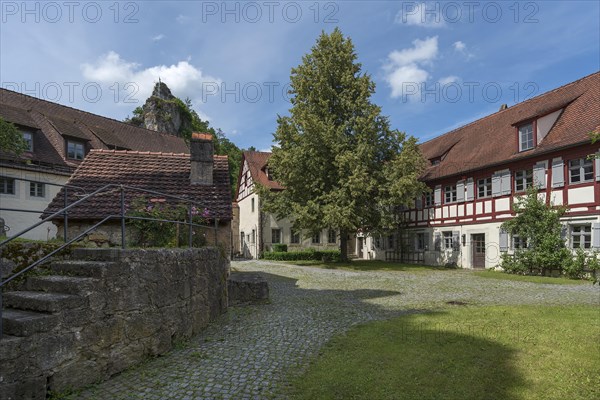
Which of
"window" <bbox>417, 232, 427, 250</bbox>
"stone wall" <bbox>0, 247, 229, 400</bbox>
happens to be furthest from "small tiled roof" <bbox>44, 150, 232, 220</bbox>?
"window" <bbox>417, 232, 427, 250</bbox>

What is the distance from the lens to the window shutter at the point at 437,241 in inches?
963

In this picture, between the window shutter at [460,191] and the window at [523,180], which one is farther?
the window shutter at [460,191]

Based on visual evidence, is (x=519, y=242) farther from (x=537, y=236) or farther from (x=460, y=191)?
(x=460, y=191)

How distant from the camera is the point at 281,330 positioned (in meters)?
7.16

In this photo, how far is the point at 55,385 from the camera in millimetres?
4008

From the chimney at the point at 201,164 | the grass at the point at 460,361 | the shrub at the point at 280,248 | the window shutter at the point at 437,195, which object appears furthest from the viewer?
the shrub at the point at 280,248

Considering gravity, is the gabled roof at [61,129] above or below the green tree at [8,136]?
above

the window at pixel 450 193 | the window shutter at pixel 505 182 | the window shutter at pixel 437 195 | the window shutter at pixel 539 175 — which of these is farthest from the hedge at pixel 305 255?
the window shutter at pixel 539 175

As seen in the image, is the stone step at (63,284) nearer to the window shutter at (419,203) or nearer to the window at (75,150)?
the window at (75,150)

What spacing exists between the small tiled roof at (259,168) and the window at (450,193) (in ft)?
44.2

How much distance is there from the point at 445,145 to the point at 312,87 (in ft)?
35.2

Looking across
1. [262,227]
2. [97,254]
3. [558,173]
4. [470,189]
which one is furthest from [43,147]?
[558,173]

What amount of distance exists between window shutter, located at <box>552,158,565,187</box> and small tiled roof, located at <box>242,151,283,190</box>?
1971 centimetres

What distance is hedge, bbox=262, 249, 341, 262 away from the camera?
28188 millimetres
